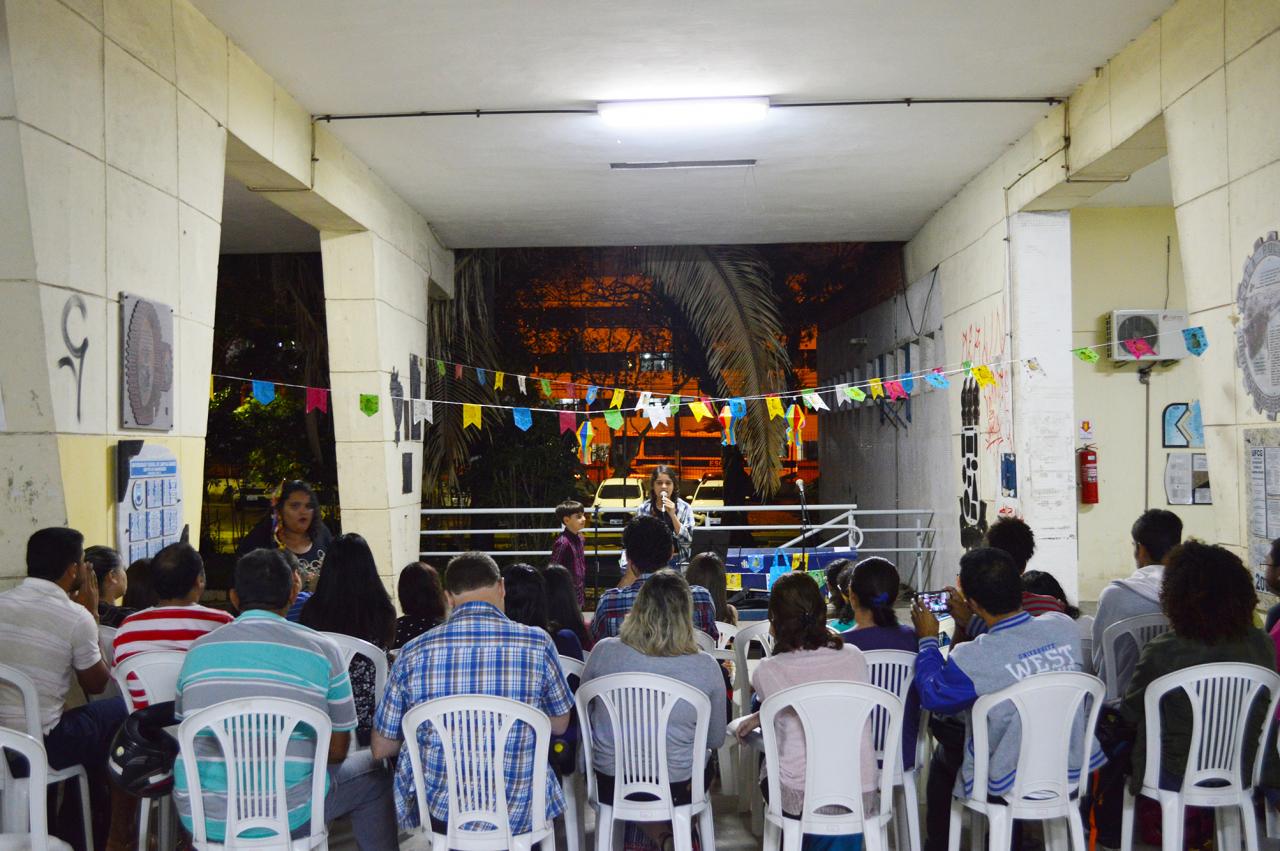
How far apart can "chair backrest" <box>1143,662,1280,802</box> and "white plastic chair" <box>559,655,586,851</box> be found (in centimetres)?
174

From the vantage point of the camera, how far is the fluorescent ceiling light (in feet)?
20.9

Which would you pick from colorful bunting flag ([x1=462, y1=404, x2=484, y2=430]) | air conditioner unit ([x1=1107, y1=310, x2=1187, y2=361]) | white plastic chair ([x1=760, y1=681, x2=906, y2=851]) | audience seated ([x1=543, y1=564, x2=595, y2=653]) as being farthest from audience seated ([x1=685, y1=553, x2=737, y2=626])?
air conditioner unit ([x1=1107, y1=310, x2=1187, y2=361])

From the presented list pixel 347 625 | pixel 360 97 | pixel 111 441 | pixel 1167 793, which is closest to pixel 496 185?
pixel 360 97

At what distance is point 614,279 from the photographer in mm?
14555

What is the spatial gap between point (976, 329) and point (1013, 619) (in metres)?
5.28

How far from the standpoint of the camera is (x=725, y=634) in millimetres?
4750

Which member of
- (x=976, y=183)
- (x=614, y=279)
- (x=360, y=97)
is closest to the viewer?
(x=360, y=97)

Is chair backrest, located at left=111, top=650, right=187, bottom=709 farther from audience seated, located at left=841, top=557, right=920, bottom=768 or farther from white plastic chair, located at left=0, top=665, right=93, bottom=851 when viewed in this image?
audience seated, located at left=841, top=557, right=920, bottom=768

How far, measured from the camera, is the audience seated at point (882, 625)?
348 cm

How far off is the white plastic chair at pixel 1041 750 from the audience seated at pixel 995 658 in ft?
0.13

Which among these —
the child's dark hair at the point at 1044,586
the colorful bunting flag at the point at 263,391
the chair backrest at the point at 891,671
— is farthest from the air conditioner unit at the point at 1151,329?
the colorful bunting flag at the point at 263,391

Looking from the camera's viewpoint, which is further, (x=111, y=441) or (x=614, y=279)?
(x=614, y=279)

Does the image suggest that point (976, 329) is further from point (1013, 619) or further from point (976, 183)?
point (1013, 619)

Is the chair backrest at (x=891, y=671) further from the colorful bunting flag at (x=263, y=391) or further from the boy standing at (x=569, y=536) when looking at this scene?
the colorful bunting flag at (x=263, y=391)
